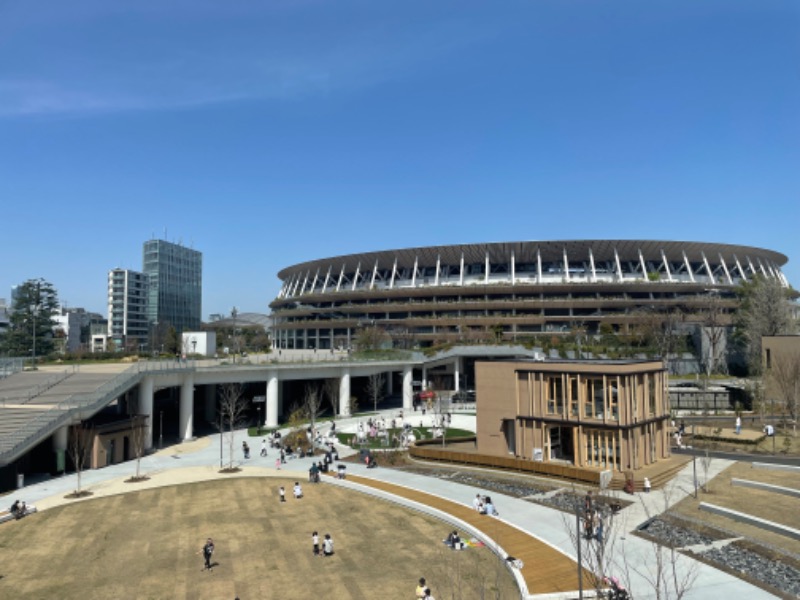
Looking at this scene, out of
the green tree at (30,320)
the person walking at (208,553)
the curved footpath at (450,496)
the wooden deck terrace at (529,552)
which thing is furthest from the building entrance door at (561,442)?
the green tree at (30,320)

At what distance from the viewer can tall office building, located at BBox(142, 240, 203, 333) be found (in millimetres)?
168125

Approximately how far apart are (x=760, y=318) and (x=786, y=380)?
86.5ft

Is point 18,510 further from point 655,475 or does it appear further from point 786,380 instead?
point 786,380

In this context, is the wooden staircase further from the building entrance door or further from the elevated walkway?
the elevated walkway

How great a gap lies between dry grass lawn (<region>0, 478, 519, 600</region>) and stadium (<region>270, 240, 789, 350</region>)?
55.9m

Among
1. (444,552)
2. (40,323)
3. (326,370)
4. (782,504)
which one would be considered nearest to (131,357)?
(326,370)

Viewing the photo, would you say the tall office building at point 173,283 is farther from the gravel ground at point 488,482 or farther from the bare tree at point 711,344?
the gravel ground at point 488,482

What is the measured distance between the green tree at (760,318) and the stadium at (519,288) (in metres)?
11.9

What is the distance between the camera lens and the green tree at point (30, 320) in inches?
2975

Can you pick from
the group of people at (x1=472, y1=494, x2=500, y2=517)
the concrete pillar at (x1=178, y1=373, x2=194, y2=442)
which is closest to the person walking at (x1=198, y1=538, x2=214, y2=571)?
the group of people at (x1=472, y1=494, x2=500, y2=517)

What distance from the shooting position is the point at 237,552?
21312mm

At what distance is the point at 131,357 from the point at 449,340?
4696 centimetres

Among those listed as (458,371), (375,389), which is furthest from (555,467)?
(458,371)

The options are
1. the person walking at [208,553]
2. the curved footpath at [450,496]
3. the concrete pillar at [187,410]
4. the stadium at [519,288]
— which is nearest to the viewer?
the curved footpath at [450,496]
